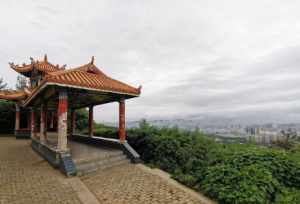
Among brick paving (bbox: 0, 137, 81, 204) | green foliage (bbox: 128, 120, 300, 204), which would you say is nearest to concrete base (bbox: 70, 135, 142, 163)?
green foliage (bbox: 128, 120, 300, 204)

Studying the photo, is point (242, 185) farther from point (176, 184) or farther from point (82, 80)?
point (82, 80)

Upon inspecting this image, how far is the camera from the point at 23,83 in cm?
3347

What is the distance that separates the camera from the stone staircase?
6.41 meters

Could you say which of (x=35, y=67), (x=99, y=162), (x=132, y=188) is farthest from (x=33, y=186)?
(x=35, y=67)

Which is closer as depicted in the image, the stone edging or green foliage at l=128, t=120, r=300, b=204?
green foliage at l=128, t=120, r=300, b=204

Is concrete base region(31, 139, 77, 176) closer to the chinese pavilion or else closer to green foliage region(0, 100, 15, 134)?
the chinese pavilion

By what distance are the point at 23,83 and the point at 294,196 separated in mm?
39040

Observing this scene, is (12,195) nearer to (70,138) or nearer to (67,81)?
(67,81)

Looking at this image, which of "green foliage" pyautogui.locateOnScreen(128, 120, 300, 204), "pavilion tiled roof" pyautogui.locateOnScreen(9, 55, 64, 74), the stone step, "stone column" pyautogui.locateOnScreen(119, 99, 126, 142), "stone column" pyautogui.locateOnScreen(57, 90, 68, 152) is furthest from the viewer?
"pavilion tiled roof" pyautogui.locateOnScreen(9, 55, 64, 74)

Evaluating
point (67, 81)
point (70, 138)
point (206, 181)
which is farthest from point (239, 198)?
point (70, 138)

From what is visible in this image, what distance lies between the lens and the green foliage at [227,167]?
4.09 m

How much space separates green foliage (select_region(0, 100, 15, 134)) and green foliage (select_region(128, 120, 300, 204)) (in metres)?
17.8

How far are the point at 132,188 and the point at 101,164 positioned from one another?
233 cm

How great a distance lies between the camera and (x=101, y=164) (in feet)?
22.6
